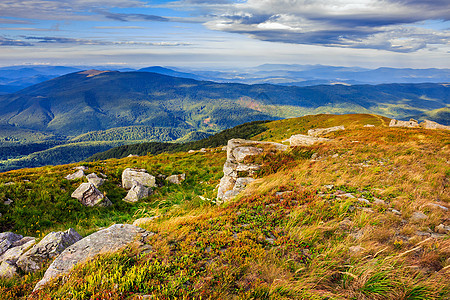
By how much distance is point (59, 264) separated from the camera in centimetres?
605

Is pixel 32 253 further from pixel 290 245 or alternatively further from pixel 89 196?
pixel 89 196

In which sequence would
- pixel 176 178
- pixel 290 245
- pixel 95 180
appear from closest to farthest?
1. pixel 290 245
2. pixel 95 180
3. pixel 176 178

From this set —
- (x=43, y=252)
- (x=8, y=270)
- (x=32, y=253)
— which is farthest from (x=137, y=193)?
(x=8, y=270)

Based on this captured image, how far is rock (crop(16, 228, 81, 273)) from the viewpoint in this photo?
22.0 feet

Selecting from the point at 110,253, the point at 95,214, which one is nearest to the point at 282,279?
the point at 110,253

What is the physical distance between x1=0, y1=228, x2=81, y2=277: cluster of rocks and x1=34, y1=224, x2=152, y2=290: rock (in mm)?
1036

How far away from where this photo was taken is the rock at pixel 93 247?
5.87 meters

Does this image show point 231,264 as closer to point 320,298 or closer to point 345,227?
point 320,298

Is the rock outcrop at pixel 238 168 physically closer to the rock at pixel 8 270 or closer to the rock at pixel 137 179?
the rock at pixel 137 179

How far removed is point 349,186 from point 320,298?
26.0 ft

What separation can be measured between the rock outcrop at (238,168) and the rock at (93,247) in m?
5.43

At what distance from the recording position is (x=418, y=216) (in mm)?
7637

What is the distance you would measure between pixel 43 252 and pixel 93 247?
2.06 metres

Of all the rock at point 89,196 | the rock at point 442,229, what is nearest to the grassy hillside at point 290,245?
the rock at point 442,229
